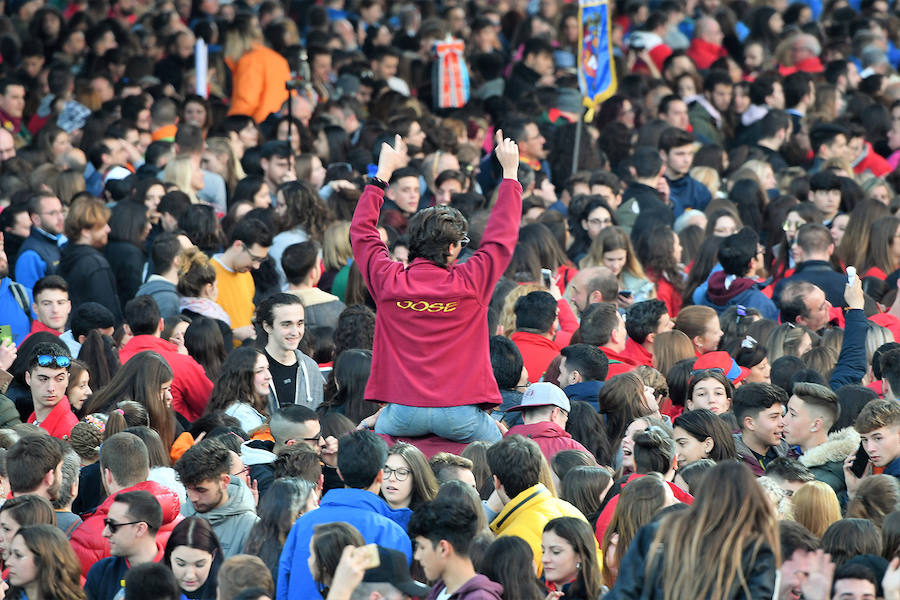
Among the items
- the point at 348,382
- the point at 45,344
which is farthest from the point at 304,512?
the point at 45,344

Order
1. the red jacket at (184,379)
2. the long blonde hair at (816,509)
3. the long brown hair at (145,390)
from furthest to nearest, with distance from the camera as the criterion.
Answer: the red jacket at (184,379)
the long brown hair at (145,390)
the long blonde hair at (816,509)

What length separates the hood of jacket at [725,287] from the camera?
1073cm

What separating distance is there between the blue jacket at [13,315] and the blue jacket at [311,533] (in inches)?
192

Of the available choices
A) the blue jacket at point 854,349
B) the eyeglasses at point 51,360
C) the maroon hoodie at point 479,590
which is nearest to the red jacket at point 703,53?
the blue jacket at point 854,349

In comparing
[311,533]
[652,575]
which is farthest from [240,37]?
[652,575]

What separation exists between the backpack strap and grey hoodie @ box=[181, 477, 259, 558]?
420cm

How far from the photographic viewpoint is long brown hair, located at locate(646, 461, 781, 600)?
488 centimetres

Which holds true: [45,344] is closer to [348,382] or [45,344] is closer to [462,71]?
[348,382]

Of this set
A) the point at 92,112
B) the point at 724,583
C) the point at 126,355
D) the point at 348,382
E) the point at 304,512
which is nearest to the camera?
the point at 724,583

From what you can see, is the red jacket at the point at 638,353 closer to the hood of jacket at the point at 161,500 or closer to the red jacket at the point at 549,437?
the red jacket at the point at 549,437

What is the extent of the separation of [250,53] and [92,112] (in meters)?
2.12

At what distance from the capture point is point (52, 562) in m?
6.09

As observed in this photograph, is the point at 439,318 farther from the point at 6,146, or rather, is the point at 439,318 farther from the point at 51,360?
the point at 6,146

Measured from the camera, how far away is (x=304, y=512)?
6.50 meters
